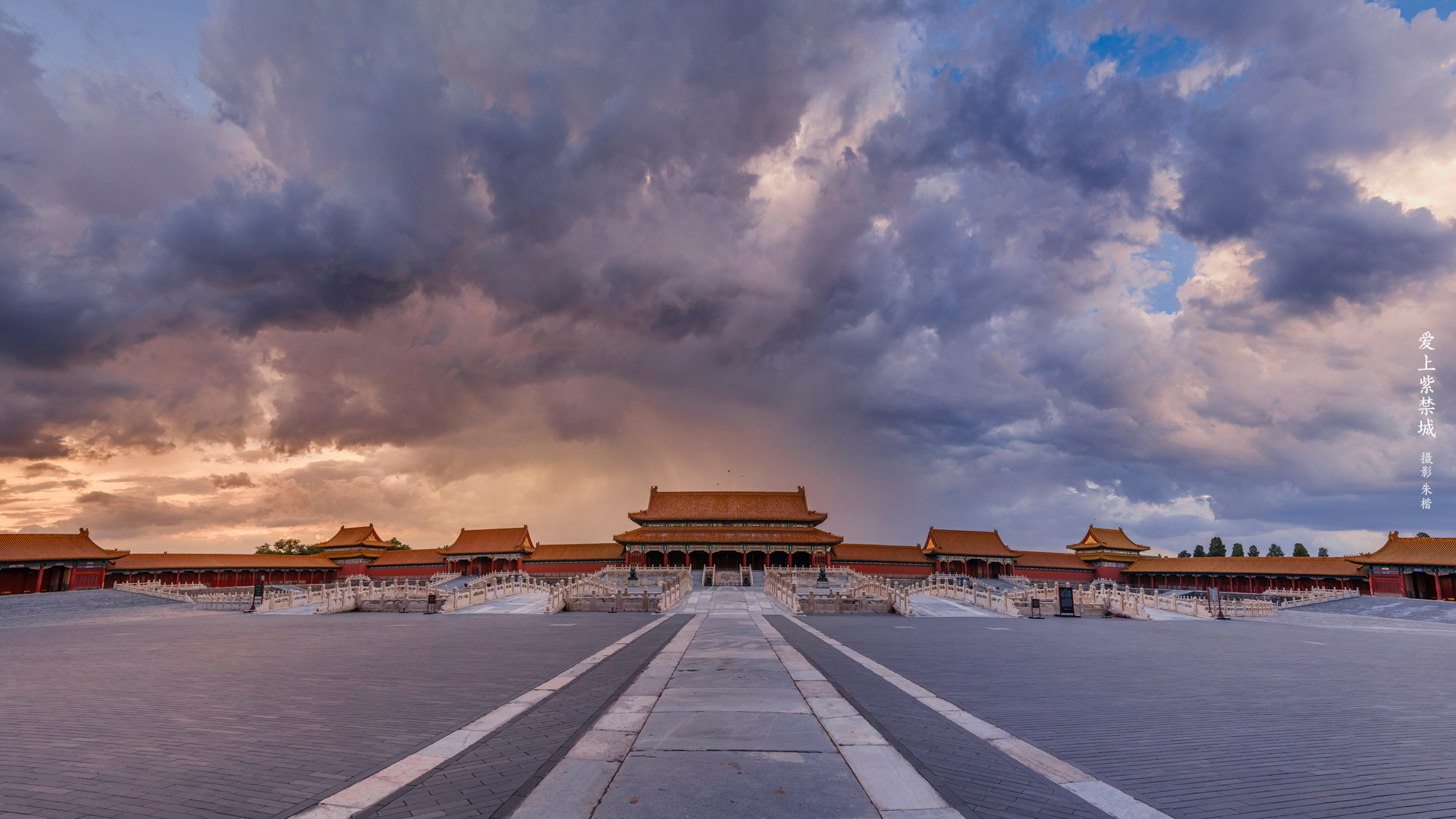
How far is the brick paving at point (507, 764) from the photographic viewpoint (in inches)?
215

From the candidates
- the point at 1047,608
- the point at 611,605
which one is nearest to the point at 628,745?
the point at 611,605

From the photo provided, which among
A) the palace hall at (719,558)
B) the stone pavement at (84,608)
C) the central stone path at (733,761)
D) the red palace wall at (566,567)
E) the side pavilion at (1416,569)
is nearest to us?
the central stone path at (733,761)

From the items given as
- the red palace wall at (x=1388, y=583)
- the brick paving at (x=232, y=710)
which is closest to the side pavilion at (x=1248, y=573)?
the red palace wall at (x=1388, y=583)

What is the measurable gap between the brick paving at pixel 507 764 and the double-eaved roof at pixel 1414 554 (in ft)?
226

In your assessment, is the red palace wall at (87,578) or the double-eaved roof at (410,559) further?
the double-eaved roof at (410,559)

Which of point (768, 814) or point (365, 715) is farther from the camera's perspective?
point (365, 715)

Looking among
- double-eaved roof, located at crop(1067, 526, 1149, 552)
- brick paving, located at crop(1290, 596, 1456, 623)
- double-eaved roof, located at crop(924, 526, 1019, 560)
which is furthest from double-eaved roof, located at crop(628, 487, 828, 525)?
brick paving, located at crop(1290, 596, 1456, 623)

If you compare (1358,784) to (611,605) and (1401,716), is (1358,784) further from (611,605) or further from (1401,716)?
(611,605)

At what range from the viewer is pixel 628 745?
23.3 feet

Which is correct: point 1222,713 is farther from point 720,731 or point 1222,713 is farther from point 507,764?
point 507,764

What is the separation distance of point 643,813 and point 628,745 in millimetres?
2039

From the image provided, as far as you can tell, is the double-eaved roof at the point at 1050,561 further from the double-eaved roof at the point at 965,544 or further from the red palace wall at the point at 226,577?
the red palace wall at the point at 226,577

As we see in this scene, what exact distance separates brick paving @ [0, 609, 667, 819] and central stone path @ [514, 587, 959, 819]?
87.1 inches

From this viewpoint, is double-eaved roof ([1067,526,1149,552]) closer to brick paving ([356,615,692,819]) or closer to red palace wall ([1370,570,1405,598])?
red palace wall ([1370,570,1405,598])
